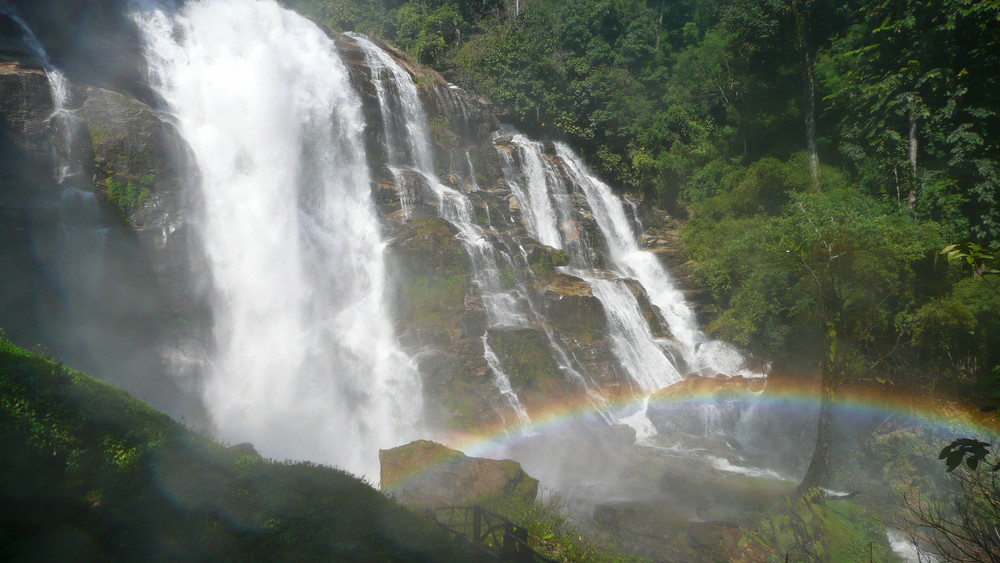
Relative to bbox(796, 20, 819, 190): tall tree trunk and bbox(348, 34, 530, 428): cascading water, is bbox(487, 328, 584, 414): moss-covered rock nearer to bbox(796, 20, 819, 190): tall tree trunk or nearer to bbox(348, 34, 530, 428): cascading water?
bbox(348, 34, 530, 428): cascading water

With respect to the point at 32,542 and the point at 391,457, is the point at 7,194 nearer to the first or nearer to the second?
the point at 391,457

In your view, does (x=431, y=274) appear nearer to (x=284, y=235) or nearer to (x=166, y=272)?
(x=284, y=235)

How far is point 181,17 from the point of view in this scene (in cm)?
2364

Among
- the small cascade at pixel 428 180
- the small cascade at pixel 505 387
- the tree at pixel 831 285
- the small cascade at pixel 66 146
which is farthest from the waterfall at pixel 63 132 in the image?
the tree at pixel 831 285

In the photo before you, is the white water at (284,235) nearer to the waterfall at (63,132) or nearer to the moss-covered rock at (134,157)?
the moss-covered rock at (134,157)

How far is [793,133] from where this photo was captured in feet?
86.3

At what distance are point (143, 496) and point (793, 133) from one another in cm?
2951

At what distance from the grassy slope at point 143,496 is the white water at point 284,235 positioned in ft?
27.1

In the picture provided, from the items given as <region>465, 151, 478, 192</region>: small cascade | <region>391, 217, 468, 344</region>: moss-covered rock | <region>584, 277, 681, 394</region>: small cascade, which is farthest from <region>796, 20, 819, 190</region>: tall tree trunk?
<region>391, 217, 468, 344</region>: moss-covered rock

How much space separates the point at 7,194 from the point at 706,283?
25388 mm

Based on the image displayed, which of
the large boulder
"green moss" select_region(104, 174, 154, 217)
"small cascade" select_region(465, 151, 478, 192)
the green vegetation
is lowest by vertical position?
the green vegetation

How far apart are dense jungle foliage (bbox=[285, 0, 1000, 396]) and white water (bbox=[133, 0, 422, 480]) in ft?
38.3

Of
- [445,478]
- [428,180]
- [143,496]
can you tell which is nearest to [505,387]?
[445,478]

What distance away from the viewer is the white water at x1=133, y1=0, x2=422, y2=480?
1639 cm
